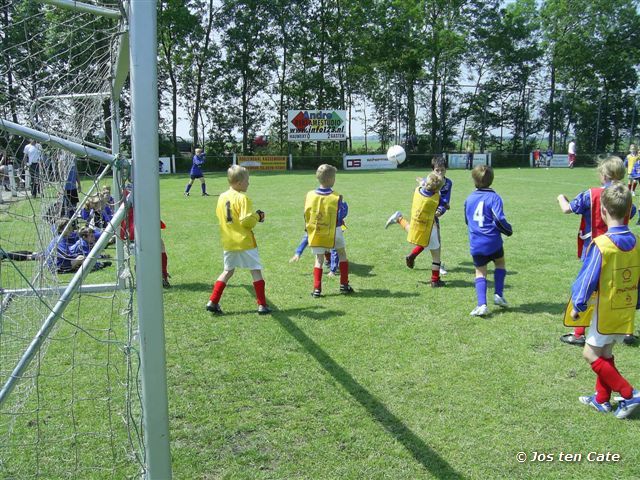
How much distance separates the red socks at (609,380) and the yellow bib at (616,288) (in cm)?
22

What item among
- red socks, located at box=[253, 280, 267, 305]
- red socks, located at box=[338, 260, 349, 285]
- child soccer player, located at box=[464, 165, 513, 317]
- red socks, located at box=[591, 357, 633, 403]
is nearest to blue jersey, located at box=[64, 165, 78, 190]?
red socks, located at box=[253, 280, 267, 305]

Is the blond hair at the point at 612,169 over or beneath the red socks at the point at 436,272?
over

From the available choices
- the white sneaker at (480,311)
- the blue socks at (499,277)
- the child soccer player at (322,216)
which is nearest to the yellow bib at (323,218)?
the child soccer player at (322,216)

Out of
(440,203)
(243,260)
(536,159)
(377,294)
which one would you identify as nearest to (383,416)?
(243,260)

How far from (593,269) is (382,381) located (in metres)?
1.74

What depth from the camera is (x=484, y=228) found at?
5293 mm

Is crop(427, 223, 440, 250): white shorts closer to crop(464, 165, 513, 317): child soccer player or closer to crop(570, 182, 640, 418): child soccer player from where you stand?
crop(464, 165, 513, 317): child soccer player

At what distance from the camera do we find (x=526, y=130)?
41750 mm

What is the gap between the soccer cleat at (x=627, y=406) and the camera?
337 centimetres

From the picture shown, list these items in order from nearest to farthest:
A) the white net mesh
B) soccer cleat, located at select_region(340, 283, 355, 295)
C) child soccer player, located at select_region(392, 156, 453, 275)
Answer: the white net mesh < soccer cleat, located at select_region(340, 283, 355, 295) < child soccer player, located at select_region(392, 156, 453, 275)

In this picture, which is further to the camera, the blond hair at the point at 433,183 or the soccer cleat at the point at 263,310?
the blond hair at the point at 433,183

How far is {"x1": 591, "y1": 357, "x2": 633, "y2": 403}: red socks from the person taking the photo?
337 cm

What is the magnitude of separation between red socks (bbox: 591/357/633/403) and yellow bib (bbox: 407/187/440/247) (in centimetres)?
323

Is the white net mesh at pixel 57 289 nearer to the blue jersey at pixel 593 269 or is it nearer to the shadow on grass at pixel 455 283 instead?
the blue jersey at pixel 593 269
